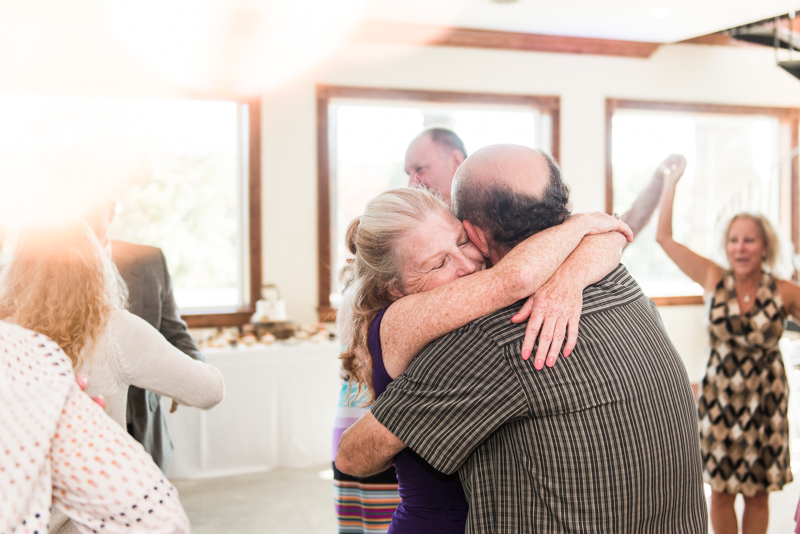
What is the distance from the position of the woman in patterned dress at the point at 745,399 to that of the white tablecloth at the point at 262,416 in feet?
7.25

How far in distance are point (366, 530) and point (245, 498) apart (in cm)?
198

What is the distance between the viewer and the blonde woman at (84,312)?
1386 mm

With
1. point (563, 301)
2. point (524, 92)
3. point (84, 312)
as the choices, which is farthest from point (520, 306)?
point (524, 92)

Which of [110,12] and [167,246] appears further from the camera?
[167,246]

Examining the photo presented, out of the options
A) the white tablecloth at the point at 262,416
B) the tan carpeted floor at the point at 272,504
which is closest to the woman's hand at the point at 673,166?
the tan carpeted floor at the point at 272,504

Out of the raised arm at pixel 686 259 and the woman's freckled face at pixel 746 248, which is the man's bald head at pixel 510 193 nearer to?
the raised arm at pixel 686 259

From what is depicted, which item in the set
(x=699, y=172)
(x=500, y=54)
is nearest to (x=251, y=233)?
(x=500, y=54)

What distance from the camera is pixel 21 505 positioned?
725 mm

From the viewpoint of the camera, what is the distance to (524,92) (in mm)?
5598

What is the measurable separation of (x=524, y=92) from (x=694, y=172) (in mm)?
2129

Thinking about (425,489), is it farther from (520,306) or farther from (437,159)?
(437,159)

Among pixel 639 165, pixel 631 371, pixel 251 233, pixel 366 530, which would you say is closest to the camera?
pixel 631 371

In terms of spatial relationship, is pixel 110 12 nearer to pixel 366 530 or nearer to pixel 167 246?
pixel 167 246

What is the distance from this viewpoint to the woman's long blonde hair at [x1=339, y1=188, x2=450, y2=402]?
1.18 m
